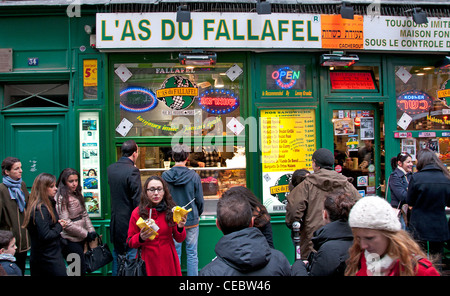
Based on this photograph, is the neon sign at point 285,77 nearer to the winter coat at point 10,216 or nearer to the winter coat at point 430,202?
the winter coat at point 430,202

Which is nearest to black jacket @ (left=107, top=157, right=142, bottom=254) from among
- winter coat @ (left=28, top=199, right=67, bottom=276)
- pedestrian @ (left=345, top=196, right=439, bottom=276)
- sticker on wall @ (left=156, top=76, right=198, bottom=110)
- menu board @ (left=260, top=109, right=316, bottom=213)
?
winter coat @ (left=28, top=199, right=67, bottom=276)

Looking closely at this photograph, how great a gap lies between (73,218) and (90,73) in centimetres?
258

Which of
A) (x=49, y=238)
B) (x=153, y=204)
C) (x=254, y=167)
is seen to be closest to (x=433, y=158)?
(x=254, y=167)

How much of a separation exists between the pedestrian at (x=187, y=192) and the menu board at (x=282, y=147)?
1370 millimetres

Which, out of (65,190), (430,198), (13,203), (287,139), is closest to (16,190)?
(13,203)

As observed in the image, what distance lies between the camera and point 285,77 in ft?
20.2

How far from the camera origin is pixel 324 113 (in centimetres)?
613

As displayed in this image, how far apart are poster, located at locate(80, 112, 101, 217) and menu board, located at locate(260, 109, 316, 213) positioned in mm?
2751

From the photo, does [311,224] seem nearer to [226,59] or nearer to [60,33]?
[226,59]

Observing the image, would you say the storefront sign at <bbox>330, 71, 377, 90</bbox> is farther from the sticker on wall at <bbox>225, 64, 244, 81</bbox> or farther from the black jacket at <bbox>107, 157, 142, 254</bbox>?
the black jacket at <bbox>107, 157, 142, 254</bbox>

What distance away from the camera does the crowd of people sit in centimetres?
203

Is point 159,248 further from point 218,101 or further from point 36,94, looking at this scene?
point 36,94

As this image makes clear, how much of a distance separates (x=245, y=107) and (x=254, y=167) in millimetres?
1034

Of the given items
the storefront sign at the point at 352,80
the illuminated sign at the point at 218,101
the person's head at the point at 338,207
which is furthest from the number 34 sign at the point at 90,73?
the person's head at the point at 338,207
